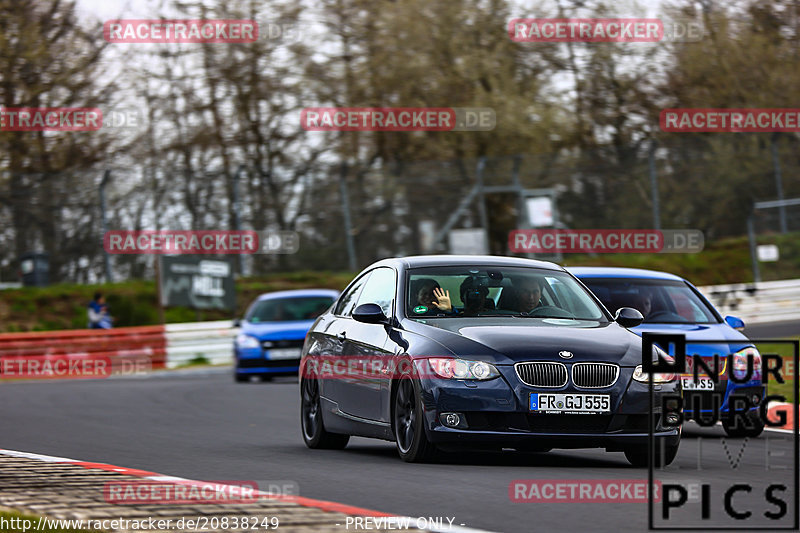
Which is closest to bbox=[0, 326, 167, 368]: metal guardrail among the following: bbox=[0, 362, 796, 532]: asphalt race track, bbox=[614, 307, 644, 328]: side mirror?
bbox=[0, 362, 796, 532]: asphalt race track

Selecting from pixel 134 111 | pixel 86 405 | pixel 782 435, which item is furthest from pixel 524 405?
pixel 134 111

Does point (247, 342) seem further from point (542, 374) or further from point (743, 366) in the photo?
point (743, 366)

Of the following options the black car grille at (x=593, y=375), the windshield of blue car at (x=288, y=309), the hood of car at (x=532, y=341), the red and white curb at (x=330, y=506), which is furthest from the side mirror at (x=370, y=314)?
the windshield of blue car at (x=288, y=309)

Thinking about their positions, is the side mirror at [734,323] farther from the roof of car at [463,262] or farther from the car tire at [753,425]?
the car tire at [753,425]

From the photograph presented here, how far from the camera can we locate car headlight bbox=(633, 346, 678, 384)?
952cm

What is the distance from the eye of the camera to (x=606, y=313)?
35.2 ft

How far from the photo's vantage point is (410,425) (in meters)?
9.82

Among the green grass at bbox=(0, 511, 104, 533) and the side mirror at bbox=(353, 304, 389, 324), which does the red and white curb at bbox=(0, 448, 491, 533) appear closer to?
the green grass at bbox=(0, 511, 104, 533)

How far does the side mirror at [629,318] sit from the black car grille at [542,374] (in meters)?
1.40

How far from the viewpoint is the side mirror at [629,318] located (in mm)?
10617

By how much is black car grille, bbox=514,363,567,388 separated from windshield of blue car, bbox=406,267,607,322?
102 cm

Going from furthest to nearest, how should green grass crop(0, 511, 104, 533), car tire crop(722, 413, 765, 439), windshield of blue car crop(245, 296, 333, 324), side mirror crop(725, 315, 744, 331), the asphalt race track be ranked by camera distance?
windshield of blue car crop(245, 296, 333, 324), side mirror crop(725, 315, 744, 331), car tire crop(722, 413, 765, 439), the asphalt race track, green grass crop(0, 511, 104, 533)

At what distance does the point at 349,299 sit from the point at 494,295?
1606 mm

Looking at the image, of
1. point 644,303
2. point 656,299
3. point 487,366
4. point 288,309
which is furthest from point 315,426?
point 288,309
